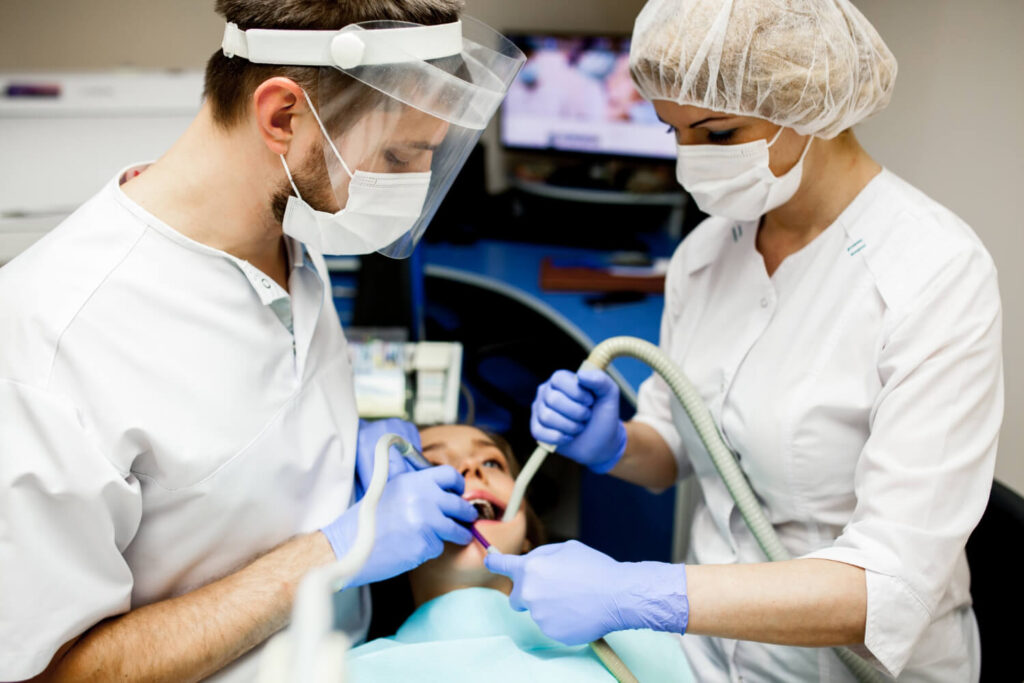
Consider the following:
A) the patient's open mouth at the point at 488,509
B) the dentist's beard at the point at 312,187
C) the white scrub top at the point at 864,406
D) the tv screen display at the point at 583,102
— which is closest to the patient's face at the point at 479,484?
the patient's open mouth at the point at 488,509

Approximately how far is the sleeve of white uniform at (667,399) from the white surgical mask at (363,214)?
25.8 inches

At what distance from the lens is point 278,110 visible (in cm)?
101

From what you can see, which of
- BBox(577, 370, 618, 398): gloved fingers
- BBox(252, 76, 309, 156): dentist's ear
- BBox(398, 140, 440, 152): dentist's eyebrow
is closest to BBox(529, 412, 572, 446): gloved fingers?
BBox(577, 370, 618, 398): gloved fingers

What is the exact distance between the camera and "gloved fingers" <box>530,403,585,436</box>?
1.45 metres

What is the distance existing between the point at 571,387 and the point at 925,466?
0.61 meters

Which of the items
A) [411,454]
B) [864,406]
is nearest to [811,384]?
[864,406]

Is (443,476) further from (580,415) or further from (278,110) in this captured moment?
(278,110)

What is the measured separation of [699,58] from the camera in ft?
3.78

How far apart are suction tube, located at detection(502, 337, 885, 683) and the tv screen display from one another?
183 centimetres

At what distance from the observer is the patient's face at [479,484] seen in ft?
4.88

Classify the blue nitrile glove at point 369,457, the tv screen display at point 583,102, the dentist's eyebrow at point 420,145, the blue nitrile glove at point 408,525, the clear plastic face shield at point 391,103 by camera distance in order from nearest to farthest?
the clear plastic face shield at point 391,103, the dentist's eyebrow at point 420,145, the blue nitrile glove at point 408,525, the blue nitrile glove at point 369,457, the tv screen display at point 583,102

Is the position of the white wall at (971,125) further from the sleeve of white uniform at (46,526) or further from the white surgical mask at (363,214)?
the sleeve of white uniform at (46,526)

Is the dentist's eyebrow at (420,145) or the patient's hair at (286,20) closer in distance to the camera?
the patient's hair at (286,20)

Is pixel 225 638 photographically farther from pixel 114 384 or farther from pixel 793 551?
pixel 793 551
